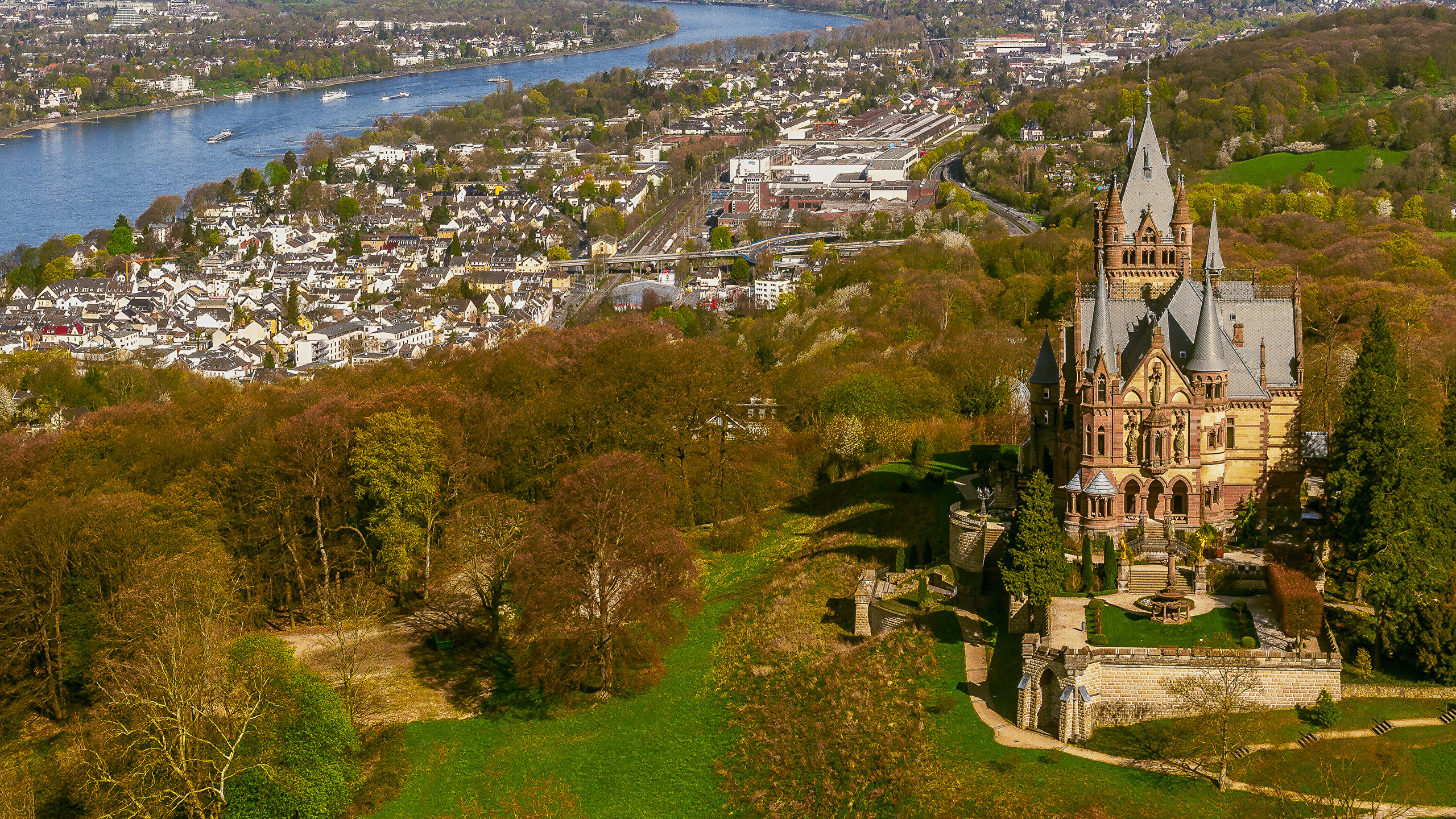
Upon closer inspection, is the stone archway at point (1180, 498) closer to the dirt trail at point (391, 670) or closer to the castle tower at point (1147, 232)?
the castle tower at point (1147, 232)

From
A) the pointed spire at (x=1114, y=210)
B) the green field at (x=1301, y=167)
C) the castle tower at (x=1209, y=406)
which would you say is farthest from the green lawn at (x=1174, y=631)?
the green field at (x=1301, y=167)

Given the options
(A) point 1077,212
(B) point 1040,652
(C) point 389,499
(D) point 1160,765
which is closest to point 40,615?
(C) point 389,499

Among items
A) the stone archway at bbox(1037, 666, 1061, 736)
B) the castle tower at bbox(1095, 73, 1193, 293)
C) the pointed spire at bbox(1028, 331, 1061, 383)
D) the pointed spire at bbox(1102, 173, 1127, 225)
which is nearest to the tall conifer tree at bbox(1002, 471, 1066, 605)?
the stone archway at bbox(1037, 666, 1061, 736)

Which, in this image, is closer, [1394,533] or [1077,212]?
[1394,533]

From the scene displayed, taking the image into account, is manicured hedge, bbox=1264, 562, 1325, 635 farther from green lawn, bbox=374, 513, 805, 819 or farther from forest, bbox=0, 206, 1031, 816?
forest, bbox=0, 206, 1031, 816

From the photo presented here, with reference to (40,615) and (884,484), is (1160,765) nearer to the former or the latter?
(884,484)

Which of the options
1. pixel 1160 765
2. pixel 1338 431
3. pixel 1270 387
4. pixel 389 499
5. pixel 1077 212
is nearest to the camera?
pixel 1160 765

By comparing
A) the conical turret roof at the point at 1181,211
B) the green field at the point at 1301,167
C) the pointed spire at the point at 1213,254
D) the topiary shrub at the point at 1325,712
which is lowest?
the topiary shrub at the point at 1325,712
